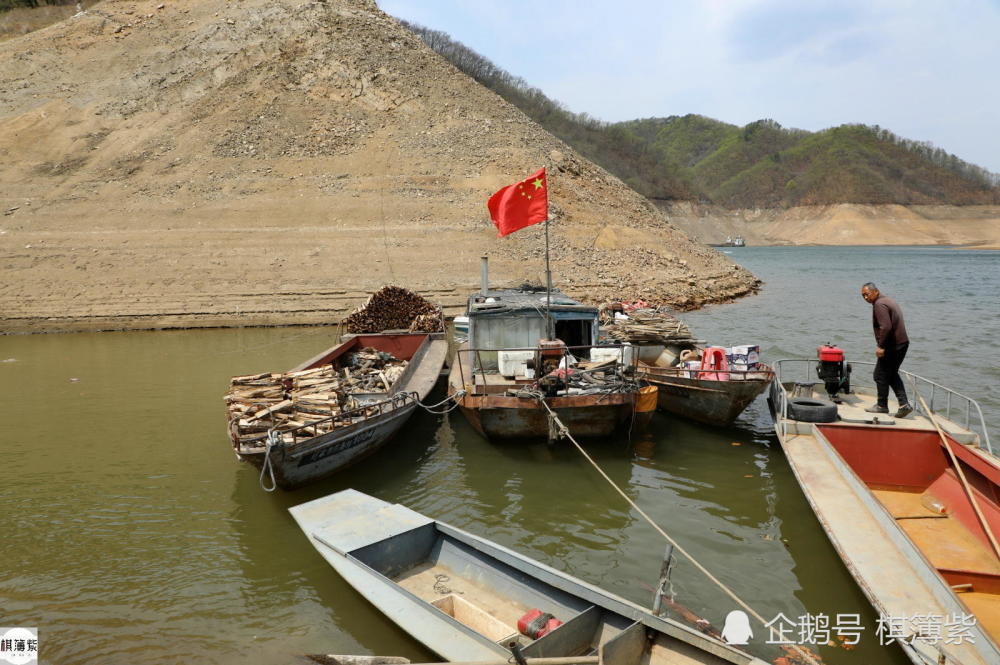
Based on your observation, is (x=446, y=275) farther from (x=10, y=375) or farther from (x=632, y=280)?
(x=10, y=375)

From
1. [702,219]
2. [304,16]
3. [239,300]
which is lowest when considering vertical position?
[239,300]

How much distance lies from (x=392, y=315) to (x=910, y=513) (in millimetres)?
14545

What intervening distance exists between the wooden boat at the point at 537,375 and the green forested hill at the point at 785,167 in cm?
9620

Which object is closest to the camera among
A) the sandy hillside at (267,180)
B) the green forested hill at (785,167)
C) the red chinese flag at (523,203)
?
the red chinese flag at (523,203)

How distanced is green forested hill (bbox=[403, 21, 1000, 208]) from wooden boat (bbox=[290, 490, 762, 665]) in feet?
335

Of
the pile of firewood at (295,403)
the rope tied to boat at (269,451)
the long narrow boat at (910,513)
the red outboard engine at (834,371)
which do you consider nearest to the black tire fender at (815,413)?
the long narrow boat at (910,513)

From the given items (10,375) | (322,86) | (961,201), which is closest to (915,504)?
(10,375)

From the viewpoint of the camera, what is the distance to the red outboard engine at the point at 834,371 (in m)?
11.0

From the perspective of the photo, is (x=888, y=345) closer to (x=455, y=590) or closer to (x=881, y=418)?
(x=881, y=418)

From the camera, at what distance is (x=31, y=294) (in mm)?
29688

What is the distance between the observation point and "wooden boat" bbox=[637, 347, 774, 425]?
11.5 m

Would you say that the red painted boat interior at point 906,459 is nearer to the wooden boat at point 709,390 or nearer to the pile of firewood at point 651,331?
the wooden boat at point 709,390

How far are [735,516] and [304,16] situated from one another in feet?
177

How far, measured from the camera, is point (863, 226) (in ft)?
455
